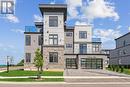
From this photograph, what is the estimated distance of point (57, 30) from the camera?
64.3 metres

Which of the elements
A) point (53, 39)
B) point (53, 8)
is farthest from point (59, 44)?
point (53, 8)

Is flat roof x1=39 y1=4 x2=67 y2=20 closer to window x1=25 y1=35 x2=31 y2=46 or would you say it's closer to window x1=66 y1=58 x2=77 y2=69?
window x1=25 y1=35 x2=31 y2=46

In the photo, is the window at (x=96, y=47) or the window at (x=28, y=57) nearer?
the window at (x=28, y=57)

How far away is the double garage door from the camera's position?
237 ft

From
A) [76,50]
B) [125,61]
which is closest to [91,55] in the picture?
[76,50]

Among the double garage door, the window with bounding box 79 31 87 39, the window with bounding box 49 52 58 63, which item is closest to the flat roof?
the window with bounding box 49 52 58 63

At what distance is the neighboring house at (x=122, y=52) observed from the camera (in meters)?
86.5

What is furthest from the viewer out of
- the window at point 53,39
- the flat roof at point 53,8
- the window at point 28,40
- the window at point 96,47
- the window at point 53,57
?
the window at point 96,47

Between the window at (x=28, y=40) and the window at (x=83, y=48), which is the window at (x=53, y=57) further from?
the window at (x=83, y=48)

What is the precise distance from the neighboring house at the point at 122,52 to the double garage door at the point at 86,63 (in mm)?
14040

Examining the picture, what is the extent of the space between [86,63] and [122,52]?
75.2 ft

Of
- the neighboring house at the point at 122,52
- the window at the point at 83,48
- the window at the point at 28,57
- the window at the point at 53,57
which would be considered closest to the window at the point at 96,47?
the window at the point at 83,48

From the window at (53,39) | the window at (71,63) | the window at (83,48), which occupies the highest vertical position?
the window at (53,39)

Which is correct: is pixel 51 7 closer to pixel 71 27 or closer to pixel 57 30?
pixel 57 30
